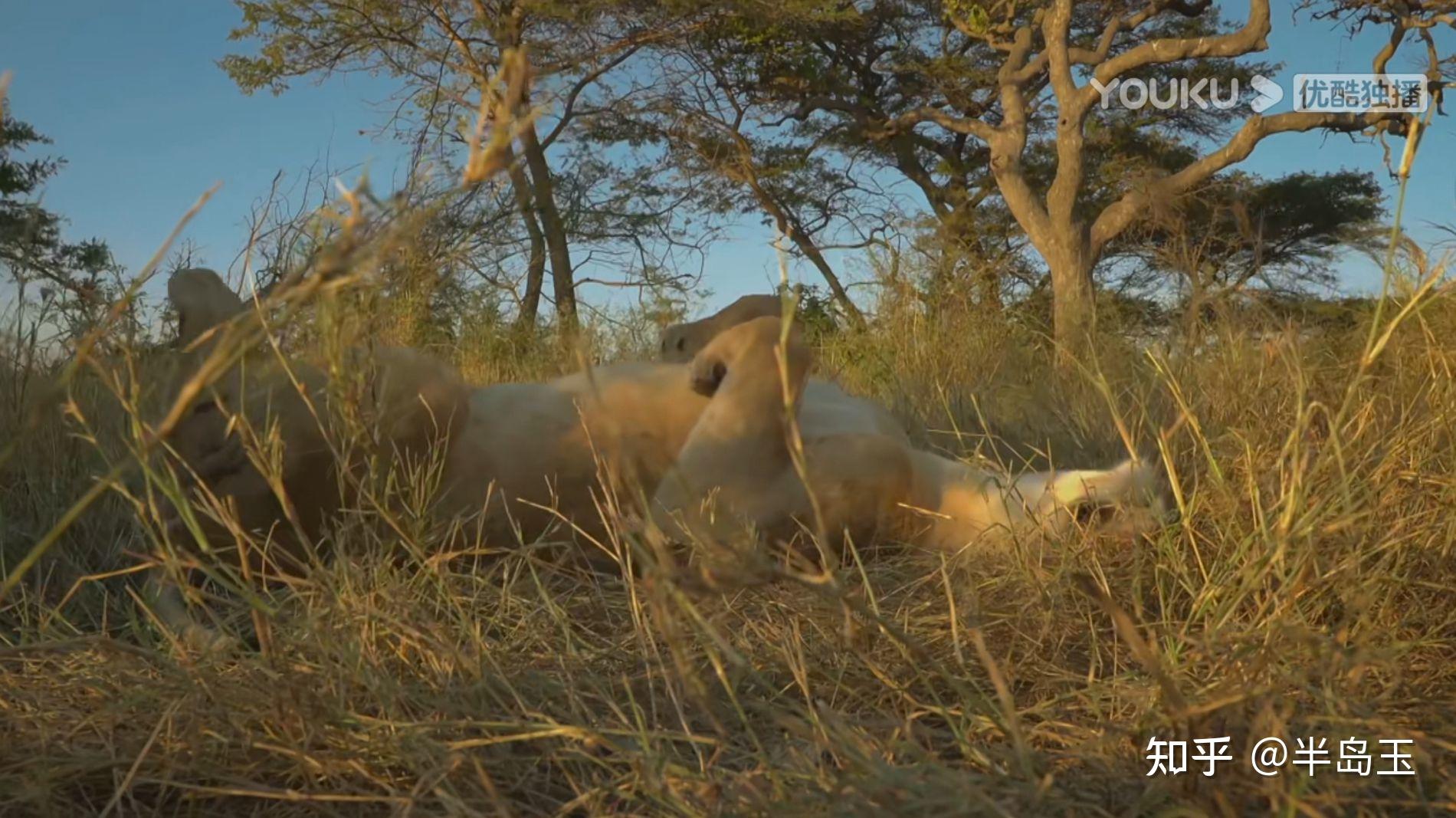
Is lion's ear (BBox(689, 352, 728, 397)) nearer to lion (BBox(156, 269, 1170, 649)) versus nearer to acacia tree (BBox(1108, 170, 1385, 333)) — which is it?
lion (BBox(156, 269, 1170, 649))

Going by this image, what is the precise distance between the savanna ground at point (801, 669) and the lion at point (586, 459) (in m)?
0.10

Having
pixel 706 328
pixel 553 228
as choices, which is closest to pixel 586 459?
pixel 706 328

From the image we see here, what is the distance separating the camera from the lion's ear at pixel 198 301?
2230mm

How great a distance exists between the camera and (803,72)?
1897 cm

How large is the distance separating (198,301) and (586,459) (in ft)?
2.65

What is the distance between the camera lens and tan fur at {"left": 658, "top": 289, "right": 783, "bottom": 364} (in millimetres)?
2855

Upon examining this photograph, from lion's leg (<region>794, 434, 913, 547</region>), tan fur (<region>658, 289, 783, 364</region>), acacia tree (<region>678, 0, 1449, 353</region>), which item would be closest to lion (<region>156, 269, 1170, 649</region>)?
lion's leg (<region>794, 434, 913, 547</region>)

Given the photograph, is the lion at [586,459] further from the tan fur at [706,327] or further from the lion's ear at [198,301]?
the tan fur at [706,327]

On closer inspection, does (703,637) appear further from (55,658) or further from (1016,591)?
(55,658)

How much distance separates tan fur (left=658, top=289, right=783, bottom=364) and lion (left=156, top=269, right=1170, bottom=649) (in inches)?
15.4

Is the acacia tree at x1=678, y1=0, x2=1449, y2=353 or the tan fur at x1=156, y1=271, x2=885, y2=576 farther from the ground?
the acacia tree at x1=678, y1=0, x2=1449, y2=353

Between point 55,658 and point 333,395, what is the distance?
0.62m

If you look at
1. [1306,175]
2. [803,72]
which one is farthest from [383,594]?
[1306,175]

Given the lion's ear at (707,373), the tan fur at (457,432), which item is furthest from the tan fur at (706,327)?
the lion's ear at (707,373)
